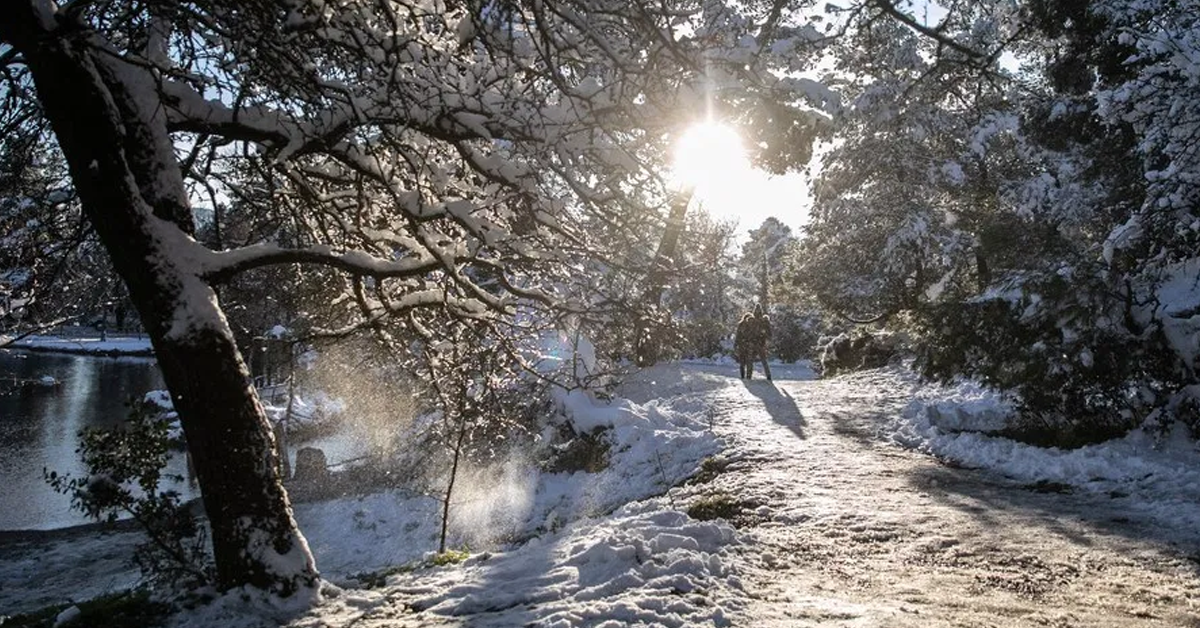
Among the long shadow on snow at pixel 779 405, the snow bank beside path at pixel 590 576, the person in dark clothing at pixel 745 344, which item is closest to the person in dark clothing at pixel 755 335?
the person in dark clothing at pixel 745 344

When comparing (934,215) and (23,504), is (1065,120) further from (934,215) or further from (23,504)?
(23,504)

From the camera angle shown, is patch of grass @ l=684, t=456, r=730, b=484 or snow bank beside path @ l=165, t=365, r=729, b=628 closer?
snow bank beside path @ l=165, t=365, r=729, b=628

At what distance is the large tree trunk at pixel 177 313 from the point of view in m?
4.45

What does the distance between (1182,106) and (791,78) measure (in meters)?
4.16

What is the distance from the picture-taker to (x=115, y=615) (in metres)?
4.67

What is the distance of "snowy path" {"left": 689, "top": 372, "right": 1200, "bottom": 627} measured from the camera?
414 centimetres

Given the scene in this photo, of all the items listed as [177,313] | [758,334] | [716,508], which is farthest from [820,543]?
[758,334]

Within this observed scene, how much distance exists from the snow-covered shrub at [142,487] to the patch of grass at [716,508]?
4.19 m

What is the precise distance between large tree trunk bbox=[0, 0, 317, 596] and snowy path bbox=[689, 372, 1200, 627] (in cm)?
318

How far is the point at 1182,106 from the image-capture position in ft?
25.1

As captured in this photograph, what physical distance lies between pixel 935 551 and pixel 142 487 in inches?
246

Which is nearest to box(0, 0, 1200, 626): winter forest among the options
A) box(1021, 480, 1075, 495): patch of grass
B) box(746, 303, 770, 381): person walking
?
box(1021, 480, 1075, 495): patch of grass

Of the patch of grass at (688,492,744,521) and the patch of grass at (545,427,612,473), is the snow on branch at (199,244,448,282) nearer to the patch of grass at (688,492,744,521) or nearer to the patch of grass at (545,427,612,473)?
the patch of grass at (688,492,744,521)

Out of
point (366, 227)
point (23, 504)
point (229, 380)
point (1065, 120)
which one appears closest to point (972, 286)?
point (1065, 120)
